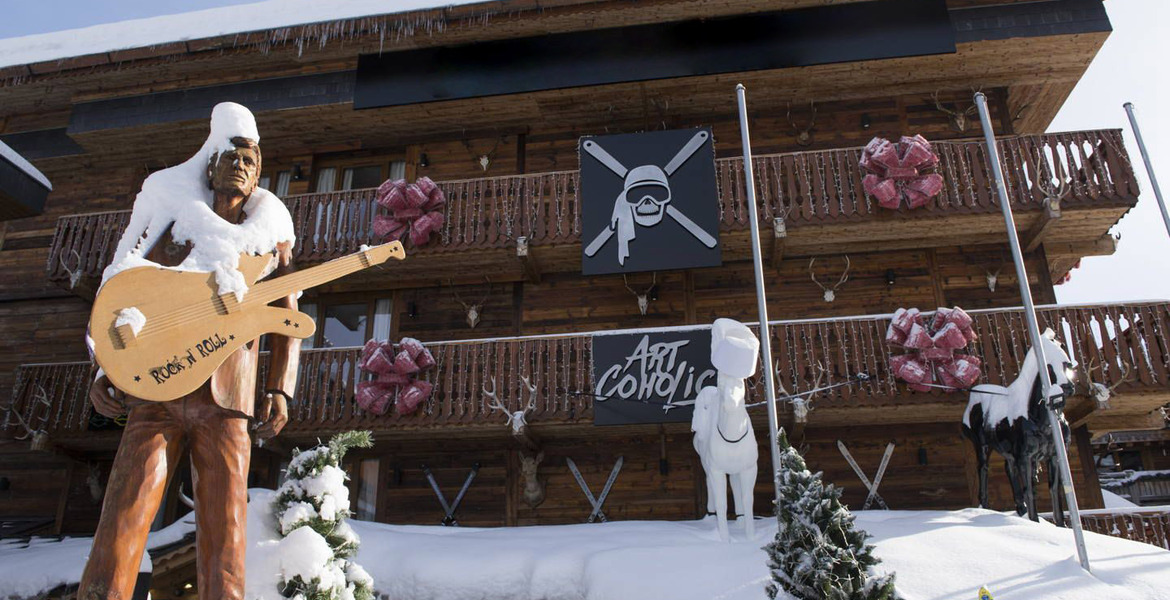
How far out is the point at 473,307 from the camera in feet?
53.8

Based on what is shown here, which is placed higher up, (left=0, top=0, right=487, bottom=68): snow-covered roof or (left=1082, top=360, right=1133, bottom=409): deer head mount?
(left=0, top=0, right=487, bottom=68): snow-covered roof

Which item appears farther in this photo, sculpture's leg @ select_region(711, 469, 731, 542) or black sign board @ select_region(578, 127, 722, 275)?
black sign board @ select_region(578, 127, 722, 275)

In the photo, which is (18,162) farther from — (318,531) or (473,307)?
(473,307)

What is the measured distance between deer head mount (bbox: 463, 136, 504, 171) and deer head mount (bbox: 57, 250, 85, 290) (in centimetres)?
770

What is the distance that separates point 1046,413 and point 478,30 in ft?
39.0

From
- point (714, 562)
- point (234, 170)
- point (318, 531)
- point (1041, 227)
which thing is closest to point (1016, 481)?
point (714, 562)

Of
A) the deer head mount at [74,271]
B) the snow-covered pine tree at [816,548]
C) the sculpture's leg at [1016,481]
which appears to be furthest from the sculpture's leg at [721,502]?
the deer head mount at [74,271]

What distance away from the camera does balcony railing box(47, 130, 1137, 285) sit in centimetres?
1439

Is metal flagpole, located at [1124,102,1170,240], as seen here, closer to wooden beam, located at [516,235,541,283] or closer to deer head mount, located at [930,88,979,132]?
deer head mount, located at [930,88,979,132]

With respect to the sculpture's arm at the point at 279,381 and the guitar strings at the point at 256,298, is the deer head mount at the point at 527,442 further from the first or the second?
the guitar strings at the point at 256,298

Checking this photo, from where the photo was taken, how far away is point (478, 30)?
16484 mm

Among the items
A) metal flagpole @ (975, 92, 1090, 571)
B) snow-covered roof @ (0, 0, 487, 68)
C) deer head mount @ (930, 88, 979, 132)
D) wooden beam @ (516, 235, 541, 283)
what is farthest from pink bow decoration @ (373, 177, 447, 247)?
deer head mount @ (930, 88, 979, 132)

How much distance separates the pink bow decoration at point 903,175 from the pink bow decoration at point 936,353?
7.18 ft

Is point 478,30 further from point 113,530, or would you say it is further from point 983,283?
point 113,530
